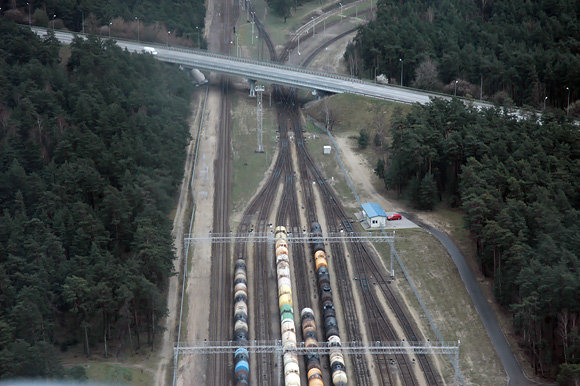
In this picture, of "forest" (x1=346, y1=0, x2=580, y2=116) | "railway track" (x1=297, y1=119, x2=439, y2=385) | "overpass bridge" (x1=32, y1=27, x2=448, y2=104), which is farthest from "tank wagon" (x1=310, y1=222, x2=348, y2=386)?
"overpass bridge" (x1=32, y1=27, x2=448, y2=104)

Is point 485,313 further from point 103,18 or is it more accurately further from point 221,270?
point 103,18

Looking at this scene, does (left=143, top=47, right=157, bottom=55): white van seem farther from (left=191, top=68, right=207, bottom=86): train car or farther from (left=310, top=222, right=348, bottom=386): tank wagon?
(left=310, top=222, right=348, bottom=386): tank wagon

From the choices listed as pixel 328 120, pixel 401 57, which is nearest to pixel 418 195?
pixel 328 120

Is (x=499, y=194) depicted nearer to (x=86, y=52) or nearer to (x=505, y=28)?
(x=505, y=28)

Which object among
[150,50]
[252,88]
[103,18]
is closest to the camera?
[252,88]

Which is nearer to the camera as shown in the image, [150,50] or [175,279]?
[175,279]

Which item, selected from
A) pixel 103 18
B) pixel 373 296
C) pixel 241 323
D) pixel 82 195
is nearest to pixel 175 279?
pixel 241 323
